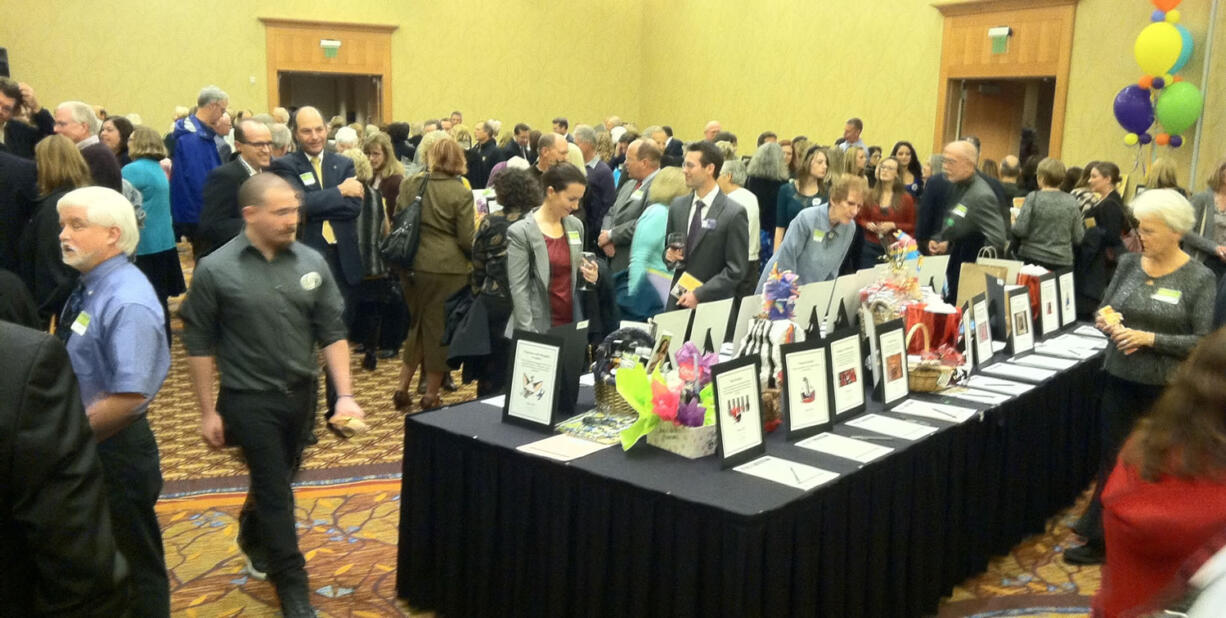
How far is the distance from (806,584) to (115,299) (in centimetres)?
177

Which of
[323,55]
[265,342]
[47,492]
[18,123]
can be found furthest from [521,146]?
[47,492]

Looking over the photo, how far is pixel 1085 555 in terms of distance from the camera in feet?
12.0

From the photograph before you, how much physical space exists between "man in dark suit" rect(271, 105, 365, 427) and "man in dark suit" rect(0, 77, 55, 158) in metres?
1.47

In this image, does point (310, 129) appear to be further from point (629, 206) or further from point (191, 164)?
point (191, 164)

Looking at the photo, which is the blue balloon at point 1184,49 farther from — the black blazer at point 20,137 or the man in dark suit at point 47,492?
the man in dark suit at point 47,492

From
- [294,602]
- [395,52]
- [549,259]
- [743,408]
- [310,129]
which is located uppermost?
[395,52]

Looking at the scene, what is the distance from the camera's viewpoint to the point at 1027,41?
9875 millimetres

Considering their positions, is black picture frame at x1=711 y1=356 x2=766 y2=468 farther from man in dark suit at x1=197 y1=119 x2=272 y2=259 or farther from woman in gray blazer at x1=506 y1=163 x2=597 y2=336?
man in dark suit at x1=197 y1=119 x2=272 y2=259

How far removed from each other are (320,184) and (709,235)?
1.98 meters

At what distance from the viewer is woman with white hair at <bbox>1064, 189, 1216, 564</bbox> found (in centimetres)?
326

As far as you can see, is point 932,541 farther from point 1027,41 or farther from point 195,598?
point 1027,41

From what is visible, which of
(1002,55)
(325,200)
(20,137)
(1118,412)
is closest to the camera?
(1118,412)

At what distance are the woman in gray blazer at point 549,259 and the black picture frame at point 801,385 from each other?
1282 mm

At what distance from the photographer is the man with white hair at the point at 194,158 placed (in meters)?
6.13
